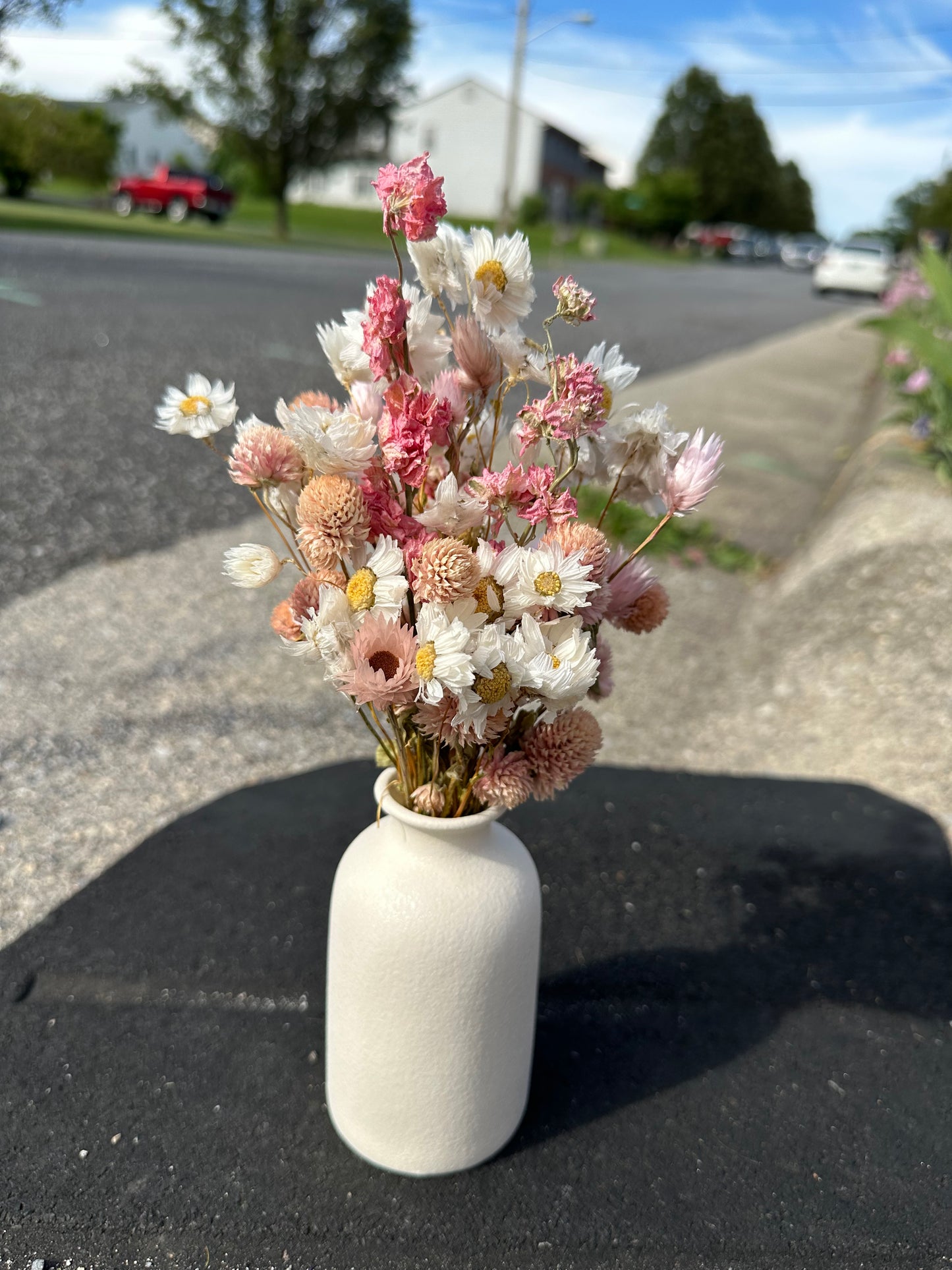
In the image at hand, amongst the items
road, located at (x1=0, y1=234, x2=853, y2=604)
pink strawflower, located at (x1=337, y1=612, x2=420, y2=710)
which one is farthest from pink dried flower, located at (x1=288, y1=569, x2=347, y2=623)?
road, located at (x1=0, y1=234, x2=853, y2=604)

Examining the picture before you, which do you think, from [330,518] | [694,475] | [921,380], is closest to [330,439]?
[330,518]

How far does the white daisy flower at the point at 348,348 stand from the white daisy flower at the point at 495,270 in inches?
6.8

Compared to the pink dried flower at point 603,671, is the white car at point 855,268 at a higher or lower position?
lower

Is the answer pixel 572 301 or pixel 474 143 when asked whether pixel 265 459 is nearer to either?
pixel 572 301

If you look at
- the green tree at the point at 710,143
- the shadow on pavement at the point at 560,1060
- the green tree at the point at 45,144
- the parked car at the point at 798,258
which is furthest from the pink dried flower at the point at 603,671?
the green tree at the point at 710,143

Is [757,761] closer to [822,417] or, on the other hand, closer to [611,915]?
[611,915]

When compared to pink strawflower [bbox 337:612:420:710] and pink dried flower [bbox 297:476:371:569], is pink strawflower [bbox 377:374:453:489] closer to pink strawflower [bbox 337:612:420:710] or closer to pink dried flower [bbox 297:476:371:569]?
pink dried flower [bbox 297:476:371:569]

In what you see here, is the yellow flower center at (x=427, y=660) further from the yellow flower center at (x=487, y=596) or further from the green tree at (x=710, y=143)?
the green tree at (x=710, y=143)

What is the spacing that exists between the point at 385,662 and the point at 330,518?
0.61 ft

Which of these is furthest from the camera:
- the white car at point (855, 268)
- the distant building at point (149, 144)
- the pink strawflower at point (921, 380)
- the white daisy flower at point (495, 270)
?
the distant building at point (149, 144)

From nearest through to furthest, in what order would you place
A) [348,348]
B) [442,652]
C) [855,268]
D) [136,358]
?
[442,652]
[348,348]
[136,358]
[855,268]

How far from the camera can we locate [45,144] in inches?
942

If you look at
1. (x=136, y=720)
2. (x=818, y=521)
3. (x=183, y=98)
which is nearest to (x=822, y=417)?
(x=818, y=521)

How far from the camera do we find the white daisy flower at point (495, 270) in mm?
1255
